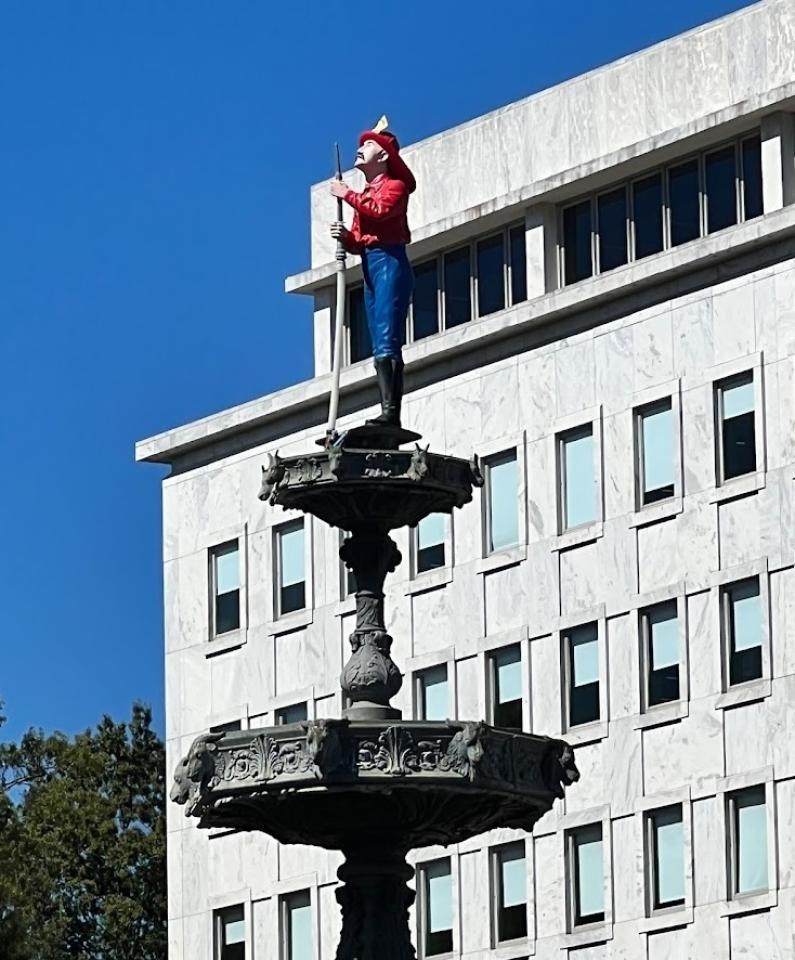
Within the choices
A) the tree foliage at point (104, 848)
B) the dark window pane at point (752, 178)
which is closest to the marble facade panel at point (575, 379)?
the dark window pane at point (752, 178)

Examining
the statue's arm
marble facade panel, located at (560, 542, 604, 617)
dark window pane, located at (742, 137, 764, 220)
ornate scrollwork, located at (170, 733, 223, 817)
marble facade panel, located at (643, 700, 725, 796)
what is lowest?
ornate scrollwork, located at (170, 733, 223, 817)

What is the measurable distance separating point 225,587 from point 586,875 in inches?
584

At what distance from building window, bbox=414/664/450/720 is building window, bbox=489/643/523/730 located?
143 centimetres

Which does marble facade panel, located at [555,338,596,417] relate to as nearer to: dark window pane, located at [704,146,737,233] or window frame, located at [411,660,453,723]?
dark window pane, located at [704,146,737,233]

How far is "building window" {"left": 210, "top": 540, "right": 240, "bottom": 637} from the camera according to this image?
96000 mm

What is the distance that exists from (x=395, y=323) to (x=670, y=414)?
155 feet

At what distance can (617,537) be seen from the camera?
284 ft

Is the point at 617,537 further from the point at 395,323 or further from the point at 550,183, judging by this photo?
the point at 395,323

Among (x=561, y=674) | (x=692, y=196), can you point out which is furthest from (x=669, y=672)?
(x=692, y=196)

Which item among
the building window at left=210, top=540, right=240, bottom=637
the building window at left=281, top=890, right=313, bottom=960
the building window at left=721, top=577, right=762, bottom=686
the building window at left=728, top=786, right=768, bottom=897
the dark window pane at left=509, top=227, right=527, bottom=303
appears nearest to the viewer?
the building window at left=728, top=786, right=768, bottom=897

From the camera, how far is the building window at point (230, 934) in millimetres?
93562

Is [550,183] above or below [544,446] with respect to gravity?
above

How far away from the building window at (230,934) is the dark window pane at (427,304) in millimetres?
14072

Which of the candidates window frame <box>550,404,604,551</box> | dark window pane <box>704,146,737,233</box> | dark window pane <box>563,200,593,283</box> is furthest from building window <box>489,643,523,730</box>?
dark window pane <box>704,146,737,233</box>
